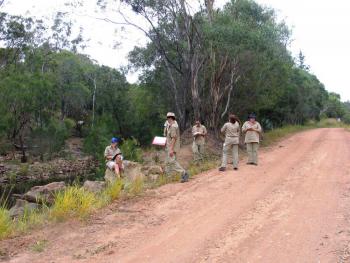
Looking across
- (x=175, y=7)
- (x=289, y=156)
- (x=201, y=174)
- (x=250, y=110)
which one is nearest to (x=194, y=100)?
(x=175, y=7)

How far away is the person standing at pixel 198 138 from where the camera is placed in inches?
650

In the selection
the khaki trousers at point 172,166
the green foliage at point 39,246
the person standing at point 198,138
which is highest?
the person standing at point 198,138

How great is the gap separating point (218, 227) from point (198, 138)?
929 cm

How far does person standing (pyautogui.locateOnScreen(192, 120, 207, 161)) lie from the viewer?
16.5 metres

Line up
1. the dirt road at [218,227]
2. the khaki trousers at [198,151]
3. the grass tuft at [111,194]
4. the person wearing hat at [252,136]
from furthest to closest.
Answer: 1. the khaki trousers at [198,151]
2. the person wearing hat at [252,136]
3. the grass tuft at [111,194]
4. the dirt road at [218,227]

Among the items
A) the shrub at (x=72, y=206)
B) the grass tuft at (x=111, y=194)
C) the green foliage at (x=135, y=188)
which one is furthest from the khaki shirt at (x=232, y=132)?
the shrub at (x=72, y=206)

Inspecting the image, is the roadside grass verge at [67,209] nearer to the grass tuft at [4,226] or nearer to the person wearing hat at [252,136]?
the grass tuft at [4,226]

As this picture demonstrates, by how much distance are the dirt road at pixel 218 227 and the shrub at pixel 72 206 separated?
0.97ft

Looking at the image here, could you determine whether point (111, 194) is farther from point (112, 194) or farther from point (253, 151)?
point (253, 151)

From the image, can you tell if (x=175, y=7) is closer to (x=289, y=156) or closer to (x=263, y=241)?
(x=289, y=156)

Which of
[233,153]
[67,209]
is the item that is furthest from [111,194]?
[233,153]

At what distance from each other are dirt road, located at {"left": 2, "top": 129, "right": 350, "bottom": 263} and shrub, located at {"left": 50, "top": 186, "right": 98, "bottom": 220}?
11.6 inches

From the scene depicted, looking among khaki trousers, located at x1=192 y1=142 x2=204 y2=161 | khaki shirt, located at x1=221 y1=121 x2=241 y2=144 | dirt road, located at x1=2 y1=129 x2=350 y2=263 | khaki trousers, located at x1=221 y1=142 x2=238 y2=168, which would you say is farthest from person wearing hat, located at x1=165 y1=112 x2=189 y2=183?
khaki trousers, located at x1=192 y1=142 x2=204 y2=161

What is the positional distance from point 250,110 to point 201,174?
21356mm
